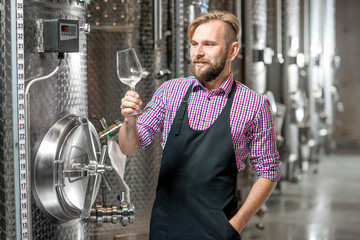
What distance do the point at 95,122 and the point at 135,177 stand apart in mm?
612

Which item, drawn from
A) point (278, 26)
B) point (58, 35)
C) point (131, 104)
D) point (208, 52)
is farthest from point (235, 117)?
point (278, 26)

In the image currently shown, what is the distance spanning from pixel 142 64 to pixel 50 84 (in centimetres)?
139

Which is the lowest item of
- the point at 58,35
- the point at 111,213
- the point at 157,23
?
the point at 111,213

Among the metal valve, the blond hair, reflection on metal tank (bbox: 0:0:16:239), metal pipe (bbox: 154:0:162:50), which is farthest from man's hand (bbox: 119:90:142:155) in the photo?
metal pipe (bbox: 154:0:162:50)

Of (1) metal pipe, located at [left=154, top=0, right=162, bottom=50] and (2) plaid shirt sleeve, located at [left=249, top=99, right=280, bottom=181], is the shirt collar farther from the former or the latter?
(1) metal pipe, located at [left=154, top=0, right=162, bottom=50]

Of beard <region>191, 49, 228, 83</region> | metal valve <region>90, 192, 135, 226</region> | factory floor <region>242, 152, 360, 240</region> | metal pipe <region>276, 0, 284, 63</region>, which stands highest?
metal pipe <region>276, 0, 284, 63</region>

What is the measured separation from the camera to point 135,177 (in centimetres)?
486

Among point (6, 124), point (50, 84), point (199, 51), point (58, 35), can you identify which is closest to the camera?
point (199, 51)

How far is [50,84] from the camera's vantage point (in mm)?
3508

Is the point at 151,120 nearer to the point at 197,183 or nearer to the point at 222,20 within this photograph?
the point at 197,183

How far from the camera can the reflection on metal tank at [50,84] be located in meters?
3.37

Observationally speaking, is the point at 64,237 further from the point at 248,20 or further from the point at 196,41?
the point at 248,20

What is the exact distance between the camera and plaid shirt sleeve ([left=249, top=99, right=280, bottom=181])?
9.14ft

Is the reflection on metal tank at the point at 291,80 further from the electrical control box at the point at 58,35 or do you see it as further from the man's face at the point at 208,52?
the man's face at the point at 208,52
